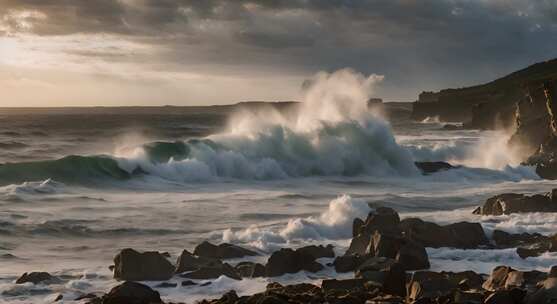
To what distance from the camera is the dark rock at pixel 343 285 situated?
46.3 feet

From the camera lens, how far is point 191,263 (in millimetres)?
16656

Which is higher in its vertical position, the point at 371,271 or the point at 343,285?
the point at 371,271

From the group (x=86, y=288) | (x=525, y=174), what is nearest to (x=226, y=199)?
(x=86, y=288)

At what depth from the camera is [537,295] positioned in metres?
12.3

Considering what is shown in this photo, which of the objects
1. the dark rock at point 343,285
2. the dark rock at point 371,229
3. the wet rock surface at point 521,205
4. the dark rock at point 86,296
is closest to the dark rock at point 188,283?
the dark rock at point 86,296

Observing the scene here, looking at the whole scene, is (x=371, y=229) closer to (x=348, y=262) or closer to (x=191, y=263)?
(x=348, y=262)

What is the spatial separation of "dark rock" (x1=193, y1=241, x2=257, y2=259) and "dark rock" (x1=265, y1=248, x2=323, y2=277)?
1.83 meters

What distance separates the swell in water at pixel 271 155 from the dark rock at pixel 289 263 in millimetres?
20553

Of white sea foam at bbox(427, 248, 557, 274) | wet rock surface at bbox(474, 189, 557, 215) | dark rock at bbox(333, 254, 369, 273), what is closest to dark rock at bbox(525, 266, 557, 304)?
white sea foam at bbox(427, 248, 557, 274)

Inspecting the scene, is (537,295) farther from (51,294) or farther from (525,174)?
(525,174)

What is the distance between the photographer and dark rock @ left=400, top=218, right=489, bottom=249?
18938 mm

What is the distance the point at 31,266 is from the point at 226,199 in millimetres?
13176

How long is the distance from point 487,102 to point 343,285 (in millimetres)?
83852

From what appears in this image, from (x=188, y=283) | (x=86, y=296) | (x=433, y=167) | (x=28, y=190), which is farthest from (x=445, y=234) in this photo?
(x=433, y=167)
